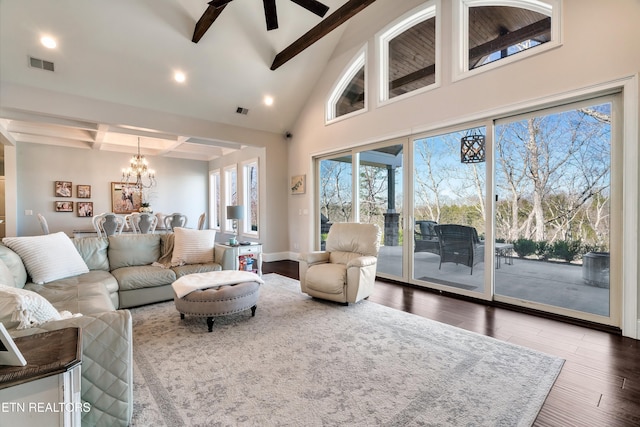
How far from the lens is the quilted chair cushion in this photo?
1.46 meters

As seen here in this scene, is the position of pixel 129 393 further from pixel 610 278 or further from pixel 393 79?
pixel 393 79

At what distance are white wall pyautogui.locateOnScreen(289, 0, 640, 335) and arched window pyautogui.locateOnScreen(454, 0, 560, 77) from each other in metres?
0.12

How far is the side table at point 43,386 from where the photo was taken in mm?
904

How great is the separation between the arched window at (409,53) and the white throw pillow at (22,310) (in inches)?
184

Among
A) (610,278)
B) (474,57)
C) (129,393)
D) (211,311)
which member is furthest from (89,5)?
(610,278)

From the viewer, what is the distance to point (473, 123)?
381 centimetres

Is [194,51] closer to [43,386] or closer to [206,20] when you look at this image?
[206,20]

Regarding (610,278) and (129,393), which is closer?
(129,393)

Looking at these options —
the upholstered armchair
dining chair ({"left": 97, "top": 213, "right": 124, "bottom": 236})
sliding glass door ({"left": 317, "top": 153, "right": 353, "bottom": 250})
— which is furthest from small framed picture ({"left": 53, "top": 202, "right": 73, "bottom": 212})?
the upholstered armchair

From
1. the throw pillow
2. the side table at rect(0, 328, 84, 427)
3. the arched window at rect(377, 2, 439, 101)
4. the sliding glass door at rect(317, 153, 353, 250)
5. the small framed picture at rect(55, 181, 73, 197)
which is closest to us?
the side table at rect(0, 328, 84, 427)

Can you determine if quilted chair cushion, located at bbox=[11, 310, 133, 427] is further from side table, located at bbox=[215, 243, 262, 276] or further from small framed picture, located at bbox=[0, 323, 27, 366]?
side table, located at bbox=[215, 243, 262, 276]

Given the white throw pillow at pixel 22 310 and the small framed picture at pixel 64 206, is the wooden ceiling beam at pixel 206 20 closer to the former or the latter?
the white throw pillow at pixel 22 310

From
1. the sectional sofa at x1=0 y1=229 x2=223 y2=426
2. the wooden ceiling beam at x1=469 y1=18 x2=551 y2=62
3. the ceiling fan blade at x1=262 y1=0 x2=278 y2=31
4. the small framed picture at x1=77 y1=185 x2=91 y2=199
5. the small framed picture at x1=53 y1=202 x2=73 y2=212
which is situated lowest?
the sectional sofa at x1=0 y1=229 x2=223 y2=426

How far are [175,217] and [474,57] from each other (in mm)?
6036
